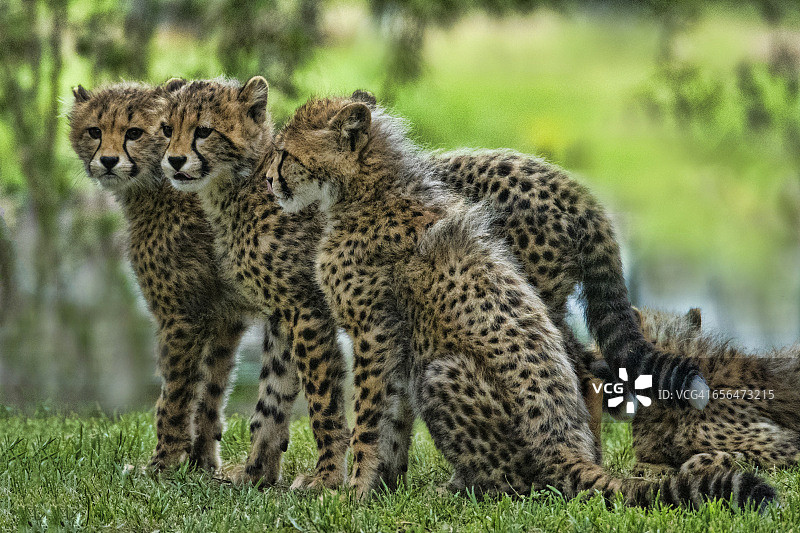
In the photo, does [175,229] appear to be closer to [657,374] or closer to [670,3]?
[657,374]

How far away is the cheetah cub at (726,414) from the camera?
13.0 feet

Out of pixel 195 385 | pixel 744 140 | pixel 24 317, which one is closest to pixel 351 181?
pixel 195 385

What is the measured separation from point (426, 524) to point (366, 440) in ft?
1.83

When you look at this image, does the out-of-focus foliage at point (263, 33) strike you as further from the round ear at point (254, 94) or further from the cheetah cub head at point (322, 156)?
the cheetah cub head at point (322, 156)

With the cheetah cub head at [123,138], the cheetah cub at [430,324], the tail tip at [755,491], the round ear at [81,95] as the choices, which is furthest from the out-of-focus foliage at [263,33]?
the tail tip at [755,491]

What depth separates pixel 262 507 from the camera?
3.14 m

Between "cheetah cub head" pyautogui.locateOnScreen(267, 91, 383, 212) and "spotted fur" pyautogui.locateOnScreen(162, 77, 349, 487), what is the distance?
231 millimetres

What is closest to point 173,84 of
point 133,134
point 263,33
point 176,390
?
point 133,134

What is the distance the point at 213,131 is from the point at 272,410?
1.20m

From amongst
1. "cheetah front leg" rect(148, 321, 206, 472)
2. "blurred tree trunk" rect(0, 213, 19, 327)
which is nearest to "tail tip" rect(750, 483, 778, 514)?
"cheetah front leg" rect(148, 321, 206, 472)

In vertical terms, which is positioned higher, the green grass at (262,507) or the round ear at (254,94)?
the round ear at (254,94)

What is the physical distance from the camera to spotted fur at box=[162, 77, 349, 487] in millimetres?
3730

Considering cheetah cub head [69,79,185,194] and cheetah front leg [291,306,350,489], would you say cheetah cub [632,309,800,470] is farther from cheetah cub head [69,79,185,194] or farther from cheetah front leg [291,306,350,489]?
cheetah cub head [69,79,185,194]

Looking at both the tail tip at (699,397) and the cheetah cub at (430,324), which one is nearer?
the cheetah cub at (430,324)
